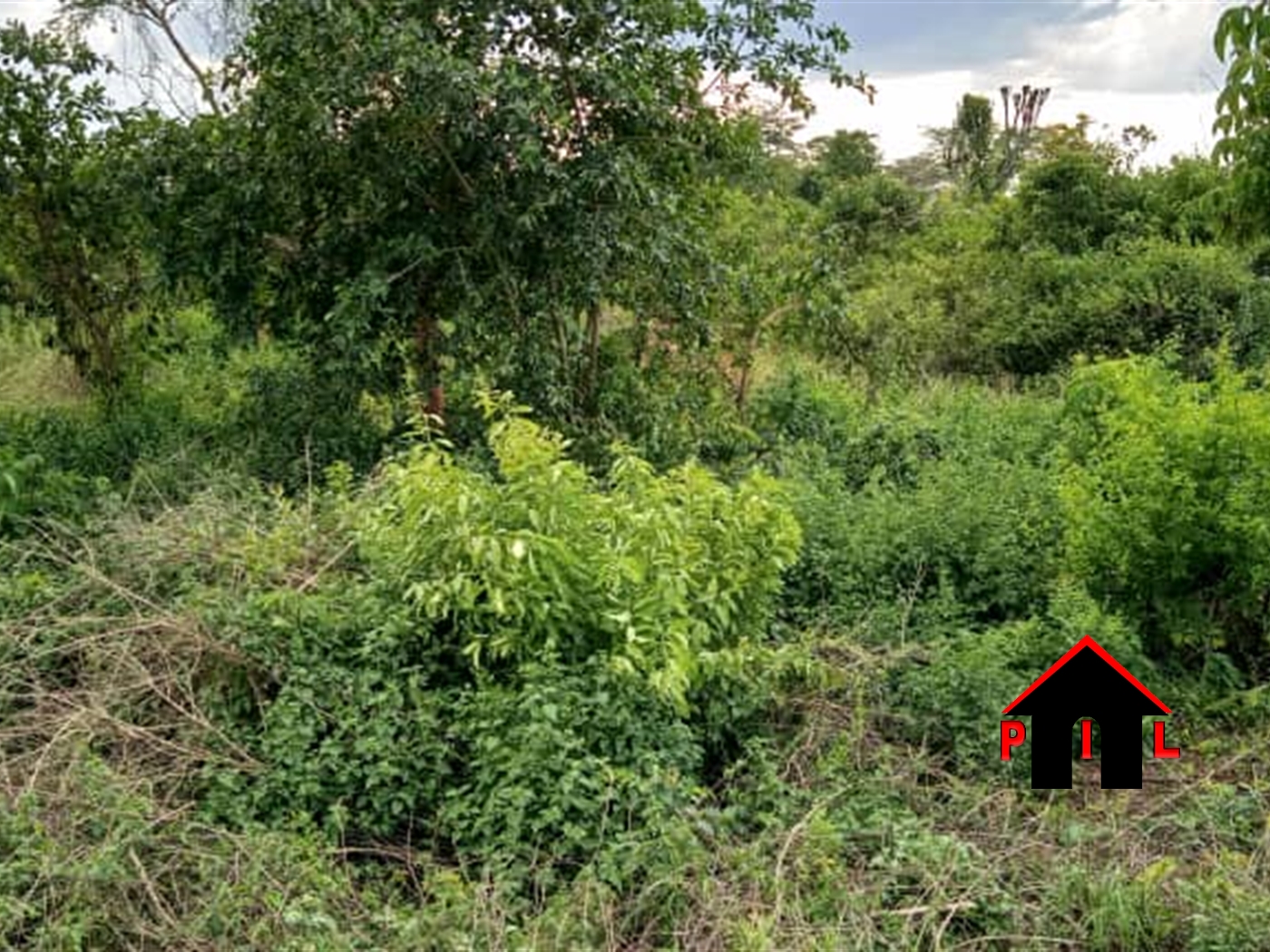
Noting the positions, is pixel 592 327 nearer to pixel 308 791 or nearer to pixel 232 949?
pixel 308 791

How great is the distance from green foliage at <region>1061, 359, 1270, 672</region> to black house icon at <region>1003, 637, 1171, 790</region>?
1.40 ft

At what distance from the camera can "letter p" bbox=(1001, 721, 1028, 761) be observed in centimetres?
307

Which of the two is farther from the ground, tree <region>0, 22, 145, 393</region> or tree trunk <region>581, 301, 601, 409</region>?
tree <region>0, 22, 145, 393</region>

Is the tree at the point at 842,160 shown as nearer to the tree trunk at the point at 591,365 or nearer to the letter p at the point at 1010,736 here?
the tree trunk at the point at 591,365

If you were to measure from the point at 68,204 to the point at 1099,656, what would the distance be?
A: 17.7ft

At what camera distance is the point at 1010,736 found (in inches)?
122

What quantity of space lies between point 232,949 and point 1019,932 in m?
1.68

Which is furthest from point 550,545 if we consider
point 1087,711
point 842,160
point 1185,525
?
point 842,160

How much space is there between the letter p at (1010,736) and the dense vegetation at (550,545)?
3.2 inches

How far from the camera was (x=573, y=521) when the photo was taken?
3.04 meters

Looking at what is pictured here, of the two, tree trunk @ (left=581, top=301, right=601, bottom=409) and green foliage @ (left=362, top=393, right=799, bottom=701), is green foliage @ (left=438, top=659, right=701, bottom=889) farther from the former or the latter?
tree trunk @ (left=581, top=301, right=601, bottom=409)

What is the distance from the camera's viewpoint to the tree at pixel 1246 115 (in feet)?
7.95

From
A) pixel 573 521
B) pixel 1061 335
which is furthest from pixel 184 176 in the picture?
pixel 1061 335

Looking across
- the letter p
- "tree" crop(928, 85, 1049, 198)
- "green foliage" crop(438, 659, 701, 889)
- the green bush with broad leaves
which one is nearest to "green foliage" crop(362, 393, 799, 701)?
the green bush with broad leaves
